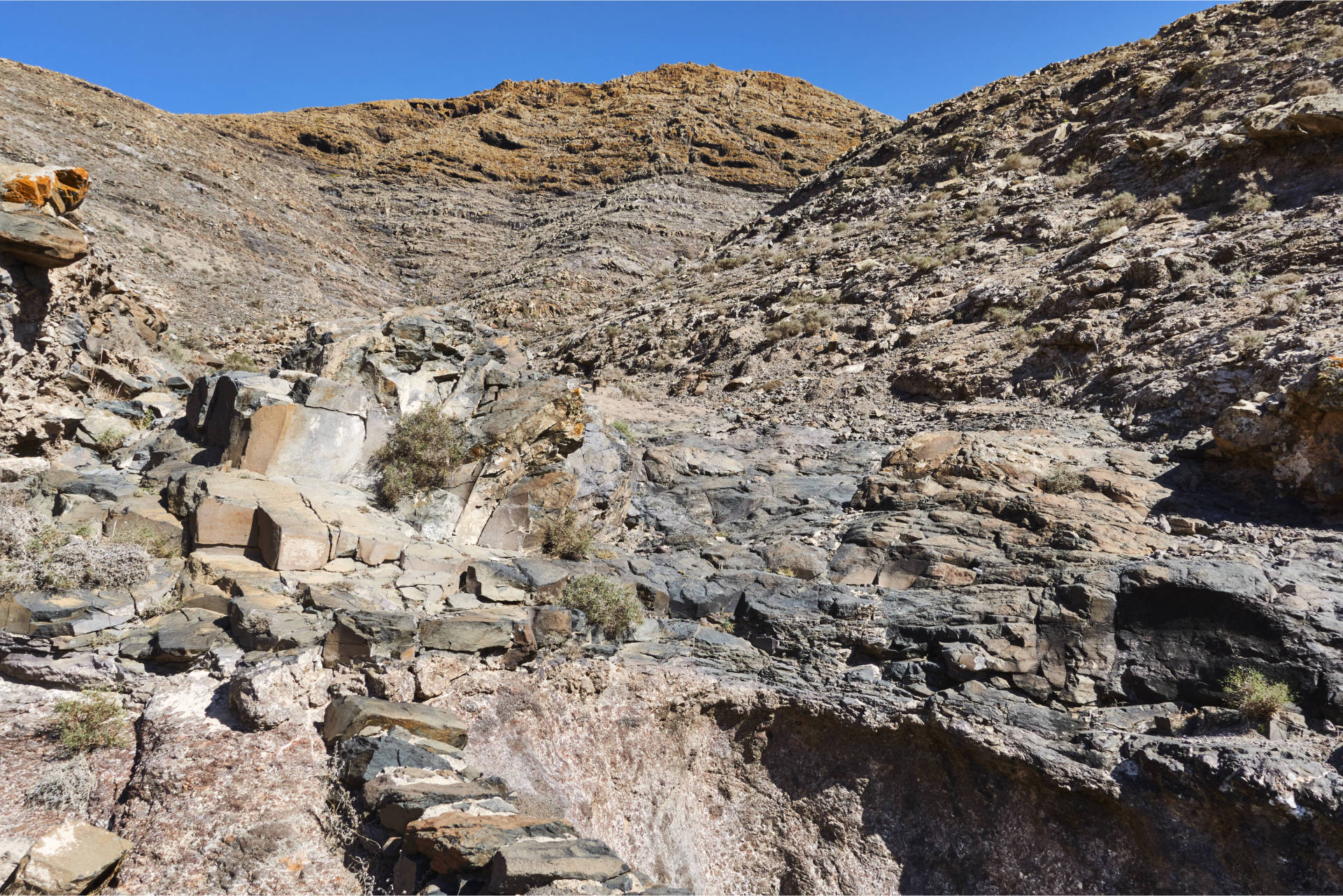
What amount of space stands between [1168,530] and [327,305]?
1905 cm

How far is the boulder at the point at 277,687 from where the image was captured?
4145 mm

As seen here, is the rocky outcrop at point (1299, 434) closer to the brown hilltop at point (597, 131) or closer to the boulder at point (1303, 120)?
the boulder at point (1303, 120)

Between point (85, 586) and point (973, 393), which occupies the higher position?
point (973, 393)

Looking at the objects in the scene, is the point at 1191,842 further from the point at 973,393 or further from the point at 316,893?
the point at 973,393

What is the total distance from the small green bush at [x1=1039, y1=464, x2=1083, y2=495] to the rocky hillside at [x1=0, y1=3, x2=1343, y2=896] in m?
0.06

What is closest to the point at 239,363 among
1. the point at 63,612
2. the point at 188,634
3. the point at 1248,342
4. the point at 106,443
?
the point at 106,443

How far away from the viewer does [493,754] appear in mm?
4609

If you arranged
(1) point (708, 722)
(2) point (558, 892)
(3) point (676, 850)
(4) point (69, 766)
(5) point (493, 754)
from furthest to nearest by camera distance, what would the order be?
(1) point (708, 722) < (3) point (676, 850) < (5) point (493, 754) < (4) point (69, 766) < (2) point (558, 892)

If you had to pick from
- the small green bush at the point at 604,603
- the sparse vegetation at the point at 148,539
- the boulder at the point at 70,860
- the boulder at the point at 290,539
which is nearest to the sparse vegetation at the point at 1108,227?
the small green bush at the point at 604,603

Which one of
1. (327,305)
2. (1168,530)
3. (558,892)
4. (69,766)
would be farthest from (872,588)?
(327,305)

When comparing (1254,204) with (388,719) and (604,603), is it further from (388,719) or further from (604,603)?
(388,719)

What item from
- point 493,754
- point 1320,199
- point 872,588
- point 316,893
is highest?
point 1320,199

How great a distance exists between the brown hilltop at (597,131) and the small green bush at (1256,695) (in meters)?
32.3

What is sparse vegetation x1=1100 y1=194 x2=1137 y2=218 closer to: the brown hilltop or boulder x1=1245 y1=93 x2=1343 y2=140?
boulder x1=1245 y1=93 x2=1343 y2=140
